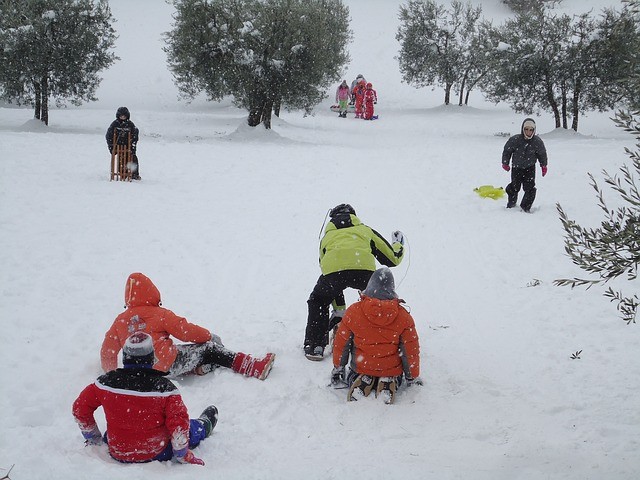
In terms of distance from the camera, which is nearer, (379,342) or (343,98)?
(379,342)

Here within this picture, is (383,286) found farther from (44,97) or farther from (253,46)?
(44,97)

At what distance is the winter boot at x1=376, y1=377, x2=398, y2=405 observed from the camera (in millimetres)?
4680

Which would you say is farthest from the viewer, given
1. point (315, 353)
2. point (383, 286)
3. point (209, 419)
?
point (315, 353)

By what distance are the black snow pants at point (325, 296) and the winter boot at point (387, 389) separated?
0.91 meters

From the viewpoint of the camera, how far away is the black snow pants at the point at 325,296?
17.0 ft

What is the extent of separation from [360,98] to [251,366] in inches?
946

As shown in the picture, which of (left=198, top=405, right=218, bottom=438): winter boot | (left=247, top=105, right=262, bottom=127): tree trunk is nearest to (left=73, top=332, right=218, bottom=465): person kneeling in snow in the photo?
(left=198, top=405, right=218, bottom=438): winter boot

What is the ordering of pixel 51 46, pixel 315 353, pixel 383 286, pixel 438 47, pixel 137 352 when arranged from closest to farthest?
1. pixel 137 352
2. pixel 383 286
3. pixel 315 353
4. pixel 51 46
5. pixel 438 47

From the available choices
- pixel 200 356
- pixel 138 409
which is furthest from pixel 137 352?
pixel 200 356

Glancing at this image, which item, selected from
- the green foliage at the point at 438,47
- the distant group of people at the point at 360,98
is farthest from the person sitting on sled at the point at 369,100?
the green foliage at the point at 438,47

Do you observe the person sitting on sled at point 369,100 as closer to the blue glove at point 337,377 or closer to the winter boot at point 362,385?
the blue glove at point 337,377

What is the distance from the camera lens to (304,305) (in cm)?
698

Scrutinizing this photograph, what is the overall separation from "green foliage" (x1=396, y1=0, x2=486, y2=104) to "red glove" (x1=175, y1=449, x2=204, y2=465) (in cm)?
2892

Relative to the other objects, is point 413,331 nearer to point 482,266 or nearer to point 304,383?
point 304,383
